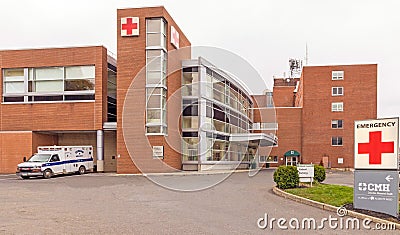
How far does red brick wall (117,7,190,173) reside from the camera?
3547 centimetres

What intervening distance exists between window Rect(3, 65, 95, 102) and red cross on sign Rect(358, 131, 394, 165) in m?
29.6

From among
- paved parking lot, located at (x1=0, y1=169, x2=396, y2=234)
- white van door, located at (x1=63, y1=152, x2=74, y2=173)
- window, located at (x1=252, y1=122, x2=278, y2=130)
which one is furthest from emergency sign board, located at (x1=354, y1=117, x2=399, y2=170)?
window, located at (x1=252, y1=122, x2=278, y2=130)

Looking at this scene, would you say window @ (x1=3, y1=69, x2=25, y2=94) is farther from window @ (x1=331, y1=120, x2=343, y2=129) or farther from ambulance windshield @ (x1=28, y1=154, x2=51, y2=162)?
window @ (x1=331, y1=120, x2=343, y2=129)

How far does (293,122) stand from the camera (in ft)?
209

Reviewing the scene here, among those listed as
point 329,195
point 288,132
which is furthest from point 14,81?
point 288,132

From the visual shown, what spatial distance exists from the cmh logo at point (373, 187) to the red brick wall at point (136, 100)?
24.2m

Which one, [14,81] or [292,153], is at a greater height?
[14,81]

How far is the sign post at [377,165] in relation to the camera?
459 inches

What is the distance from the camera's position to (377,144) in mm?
12172

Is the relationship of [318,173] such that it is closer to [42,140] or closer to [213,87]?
[213,87]

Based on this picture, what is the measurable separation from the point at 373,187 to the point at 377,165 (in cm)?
58

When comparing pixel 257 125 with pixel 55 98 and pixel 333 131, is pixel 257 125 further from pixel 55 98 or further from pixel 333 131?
pixel 55 98

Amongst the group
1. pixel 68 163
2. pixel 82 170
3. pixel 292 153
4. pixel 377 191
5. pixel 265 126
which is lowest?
pixel 292 153

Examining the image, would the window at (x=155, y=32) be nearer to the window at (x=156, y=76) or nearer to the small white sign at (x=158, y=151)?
the window at (x=156, y=76)
